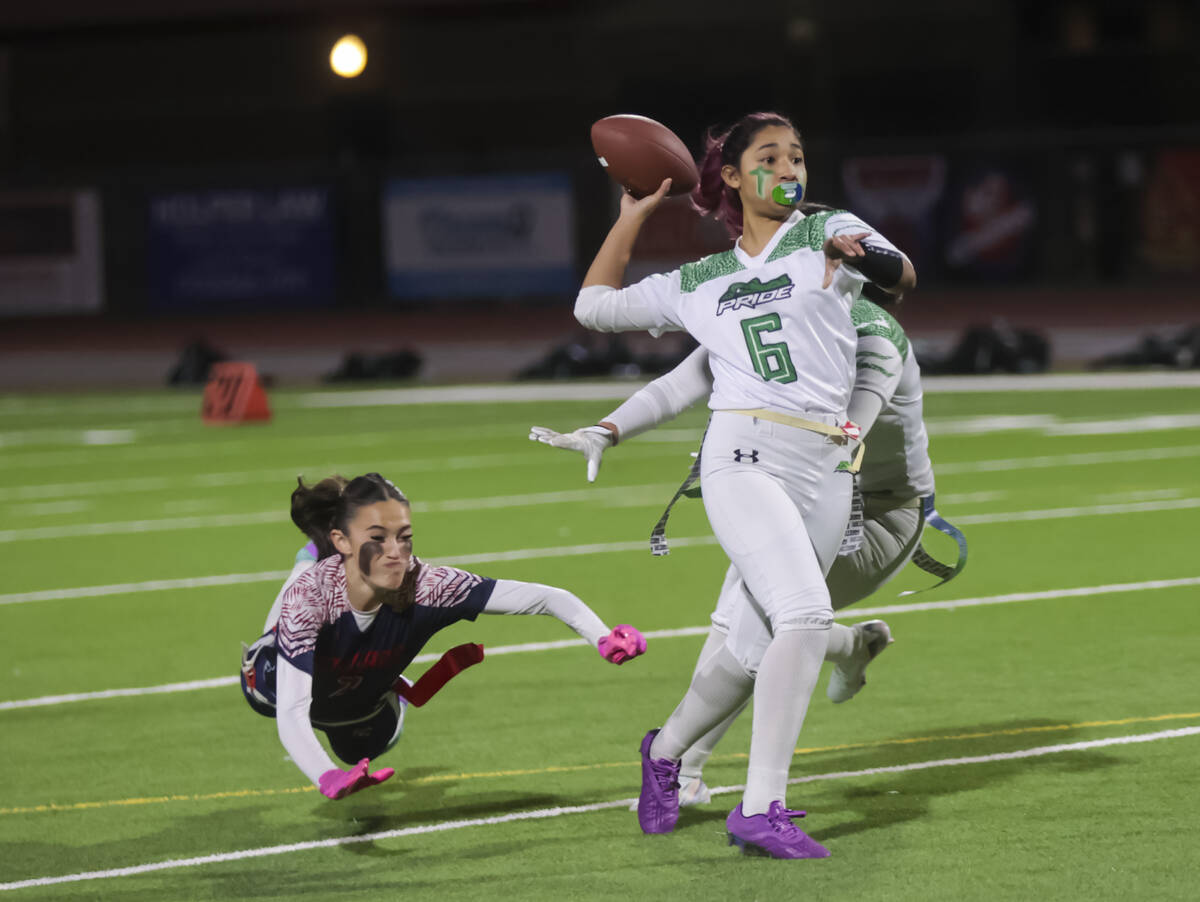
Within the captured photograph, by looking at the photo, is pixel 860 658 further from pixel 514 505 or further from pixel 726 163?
pixel 514 505

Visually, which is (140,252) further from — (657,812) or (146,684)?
(657,812)

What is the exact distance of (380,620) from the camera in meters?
5.33

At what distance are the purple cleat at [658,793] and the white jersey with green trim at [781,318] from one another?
1.01 meters

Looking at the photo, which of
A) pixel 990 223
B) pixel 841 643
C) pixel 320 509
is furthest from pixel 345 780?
pixel 990 223

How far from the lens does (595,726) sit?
6.78 meters

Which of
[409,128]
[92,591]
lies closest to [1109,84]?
[409,128]

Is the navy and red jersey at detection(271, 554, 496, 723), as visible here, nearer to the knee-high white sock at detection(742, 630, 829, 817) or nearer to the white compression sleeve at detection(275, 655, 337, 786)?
the white compression sleeve at detection(275, 655, 337, 786)

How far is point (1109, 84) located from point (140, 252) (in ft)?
54.6

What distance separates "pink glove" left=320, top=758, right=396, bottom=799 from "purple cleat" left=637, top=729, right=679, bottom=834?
0.92m

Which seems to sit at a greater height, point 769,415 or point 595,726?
point 769,415

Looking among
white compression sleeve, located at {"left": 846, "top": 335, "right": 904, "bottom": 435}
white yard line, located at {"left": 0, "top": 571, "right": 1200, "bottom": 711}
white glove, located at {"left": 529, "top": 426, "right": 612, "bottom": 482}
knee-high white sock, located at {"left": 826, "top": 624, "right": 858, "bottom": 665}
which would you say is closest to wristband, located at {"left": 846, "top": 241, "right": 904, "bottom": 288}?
white compression sleeve, located at {"left": 846, "top": 335, "right": 904, "bottom": 435}

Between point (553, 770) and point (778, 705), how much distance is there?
1.53 metres

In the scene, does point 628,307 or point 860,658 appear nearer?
point 628,307

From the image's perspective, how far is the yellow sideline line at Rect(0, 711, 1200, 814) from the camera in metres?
5.96
